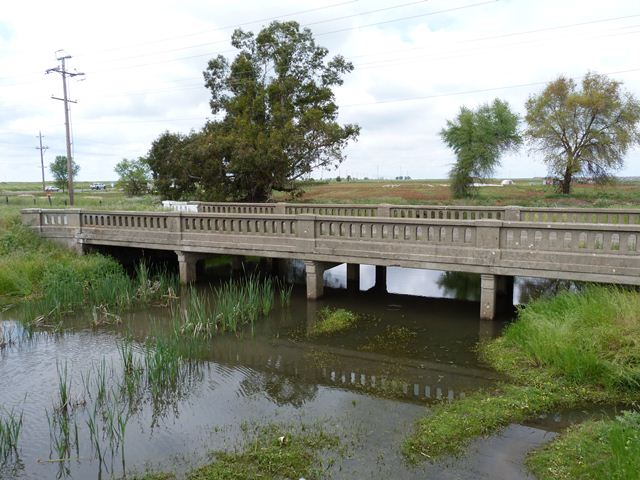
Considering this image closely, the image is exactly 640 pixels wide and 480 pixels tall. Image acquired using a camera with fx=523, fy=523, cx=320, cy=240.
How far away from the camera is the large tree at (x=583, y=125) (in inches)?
1304

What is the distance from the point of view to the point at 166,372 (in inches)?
316

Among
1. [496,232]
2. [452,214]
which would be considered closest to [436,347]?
[496,232]

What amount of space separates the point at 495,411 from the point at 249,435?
311cm

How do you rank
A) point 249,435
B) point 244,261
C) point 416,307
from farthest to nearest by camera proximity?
point 244,261 < point 416,307 < point 249,435

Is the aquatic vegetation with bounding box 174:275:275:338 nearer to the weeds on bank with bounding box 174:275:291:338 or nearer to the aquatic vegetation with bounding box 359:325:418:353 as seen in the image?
the weeds on bank with bounding box 174:275:291:338

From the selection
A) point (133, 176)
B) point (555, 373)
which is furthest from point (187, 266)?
point (133, 176)

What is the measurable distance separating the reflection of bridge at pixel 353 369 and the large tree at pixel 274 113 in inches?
672

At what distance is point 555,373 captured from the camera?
7.54 metres

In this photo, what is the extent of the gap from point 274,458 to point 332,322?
554cm

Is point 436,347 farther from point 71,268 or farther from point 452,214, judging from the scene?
point 71,268

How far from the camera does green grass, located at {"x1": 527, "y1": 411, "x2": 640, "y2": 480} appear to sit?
185 inches

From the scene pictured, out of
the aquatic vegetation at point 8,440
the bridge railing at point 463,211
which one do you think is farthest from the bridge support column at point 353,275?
the aquatic vegetation at point 8,440

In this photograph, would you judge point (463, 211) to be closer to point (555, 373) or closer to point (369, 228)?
point (369, 228)

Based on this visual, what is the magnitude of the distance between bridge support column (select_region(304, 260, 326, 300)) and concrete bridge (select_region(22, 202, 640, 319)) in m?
0.03
